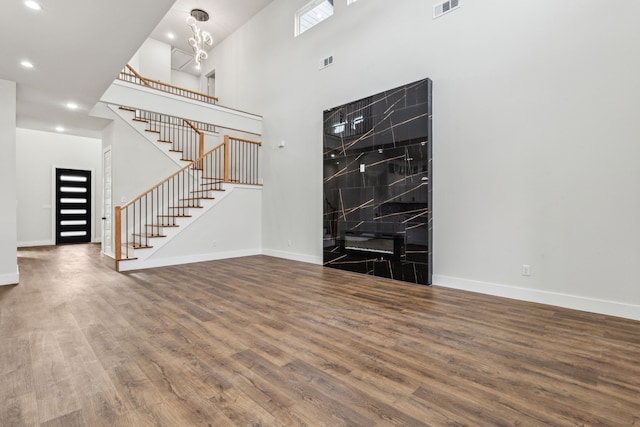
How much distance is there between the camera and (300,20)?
280 inches

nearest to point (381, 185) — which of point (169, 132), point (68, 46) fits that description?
point (68, 46)

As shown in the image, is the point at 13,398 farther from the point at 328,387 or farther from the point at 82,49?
the point at 82,49

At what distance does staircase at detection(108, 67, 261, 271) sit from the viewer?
5934mm

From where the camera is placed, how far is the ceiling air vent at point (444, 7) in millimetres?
4406

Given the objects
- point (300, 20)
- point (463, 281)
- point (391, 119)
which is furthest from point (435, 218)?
point (300, 20)

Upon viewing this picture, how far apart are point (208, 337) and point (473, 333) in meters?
2.35

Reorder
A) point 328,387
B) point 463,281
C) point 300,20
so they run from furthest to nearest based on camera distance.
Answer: point 300,20, point 463,281, point 328,387

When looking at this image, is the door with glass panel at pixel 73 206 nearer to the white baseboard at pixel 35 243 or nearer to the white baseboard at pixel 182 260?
the white baseboard at pixel 35 243

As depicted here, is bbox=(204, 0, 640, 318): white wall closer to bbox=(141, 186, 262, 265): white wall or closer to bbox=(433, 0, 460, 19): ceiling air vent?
bbox=(433, 0, 460, 19): ceiling air vent


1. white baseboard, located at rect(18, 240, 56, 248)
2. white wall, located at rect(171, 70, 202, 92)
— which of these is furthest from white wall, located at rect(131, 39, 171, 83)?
white baseboard, located at rect(18, 240, 56, 248)

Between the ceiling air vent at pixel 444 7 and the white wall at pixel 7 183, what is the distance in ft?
20.6

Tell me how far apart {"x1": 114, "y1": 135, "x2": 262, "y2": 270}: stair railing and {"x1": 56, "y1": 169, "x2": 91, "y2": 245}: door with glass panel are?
13.9 feet

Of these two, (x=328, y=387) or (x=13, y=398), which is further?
(x=328, y=387)

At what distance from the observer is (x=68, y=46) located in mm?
3559
